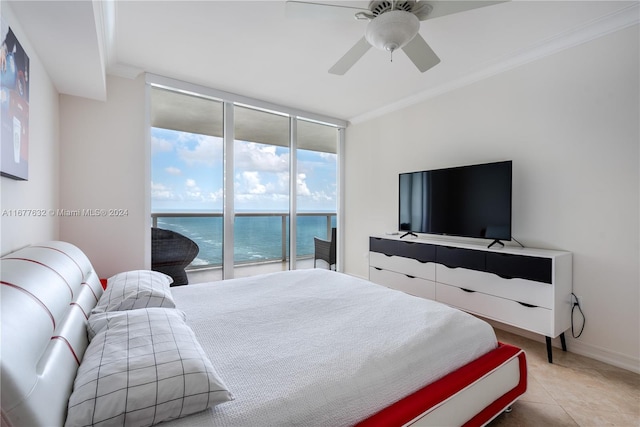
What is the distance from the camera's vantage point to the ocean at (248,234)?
3.53 meters

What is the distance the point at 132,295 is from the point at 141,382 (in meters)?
0.82

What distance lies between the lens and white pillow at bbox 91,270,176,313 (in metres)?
1.47

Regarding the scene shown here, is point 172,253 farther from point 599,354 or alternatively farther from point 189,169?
point 599,354

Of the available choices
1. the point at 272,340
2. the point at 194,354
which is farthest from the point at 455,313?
the point at 194,354

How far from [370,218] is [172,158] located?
2.70m

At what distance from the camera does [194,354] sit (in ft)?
3.23

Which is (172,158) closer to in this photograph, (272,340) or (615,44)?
(272,340)

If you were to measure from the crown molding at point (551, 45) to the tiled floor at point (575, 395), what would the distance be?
8.18 feet

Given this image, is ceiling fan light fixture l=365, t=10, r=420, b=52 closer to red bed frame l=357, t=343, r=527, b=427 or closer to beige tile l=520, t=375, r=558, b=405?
red bed frame l=357, t=343, r=527, b=427

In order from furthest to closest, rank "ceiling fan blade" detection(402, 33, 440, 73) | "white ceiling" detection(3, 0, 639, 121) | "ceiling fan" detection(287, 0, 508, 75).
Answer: "ceiling fan blade" detection(402, 33, 440, 73), "white ceiling" detection(3, 0, 639, 121), "ceiling fan" detection(287, 0, 508, 75)

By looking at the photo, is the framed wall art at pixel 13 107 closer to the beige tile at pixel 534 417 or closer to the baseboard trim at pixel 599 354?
the beige tile at pixel 534 417

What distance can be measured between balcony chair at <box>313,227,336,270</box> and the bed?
2558 mm

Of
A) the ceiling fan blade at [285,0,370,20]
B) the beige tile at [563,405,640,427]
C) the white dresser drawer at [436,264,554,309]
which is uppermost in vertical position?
the ceiling fan blade at [285,0,370,20]

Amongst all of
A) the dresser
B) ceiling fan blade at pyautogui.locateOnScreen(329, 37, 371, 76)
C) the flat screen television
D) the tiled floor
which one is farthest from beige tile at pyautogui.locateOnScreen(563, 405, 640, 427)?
ceiling fan blade at pyautogui.locateOnScreen(329, 37, 371, 76)
